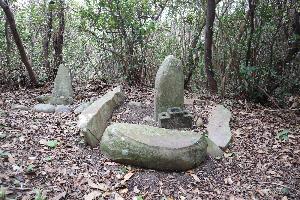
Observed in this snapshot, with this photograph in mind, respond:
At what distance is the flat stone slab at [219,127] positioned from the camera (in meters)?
5.52

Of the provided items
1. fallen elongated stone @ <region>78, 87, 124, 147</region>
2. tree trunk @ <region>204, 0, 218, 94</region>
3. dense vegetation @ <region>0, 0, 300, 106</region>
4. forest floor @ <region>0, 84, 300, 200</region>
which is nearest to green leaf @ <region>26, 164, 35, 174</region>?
forest floor @ <region>0, 84, 300, 200</region>

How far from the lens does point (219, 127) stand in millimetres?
5961

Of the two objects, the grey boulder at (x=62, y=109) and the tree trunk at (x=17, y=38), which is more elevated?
the tree trunk at (x=17, y=38)

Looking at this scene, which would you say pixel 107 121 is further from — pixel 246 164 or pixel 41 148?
pixel 246 164

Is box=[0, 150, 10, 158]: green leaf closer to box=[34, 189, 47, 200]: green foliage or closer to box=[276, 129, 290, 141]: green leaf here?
box=[34, 189, 47, 200]: green foliage

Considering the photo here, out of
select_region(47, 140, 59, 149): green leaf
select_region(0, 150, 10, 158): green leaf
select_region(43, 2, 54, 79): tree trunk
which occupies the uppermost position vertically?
select_region(43, 2, 54, 79): tree trunk

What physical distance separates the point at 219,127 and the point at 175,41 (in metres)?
3.87

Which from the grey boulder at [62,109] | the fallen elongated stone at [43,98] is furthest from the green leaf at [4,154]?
the fallen elongated stone at [43,98]

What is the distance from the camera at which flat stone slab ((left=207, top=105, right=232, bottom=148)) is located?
5520mm

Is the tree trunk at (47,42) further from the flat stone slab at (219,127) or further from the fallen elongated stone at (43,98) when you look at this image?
the flat stone slab at (219,127)

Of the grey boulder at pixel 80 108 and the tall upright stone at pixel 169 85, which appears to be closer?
the tall upright stone at pixel 169 85

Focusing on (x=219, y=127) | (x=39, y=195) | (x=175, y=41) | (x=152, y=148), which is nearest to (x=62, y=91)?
(x=175, y=41)

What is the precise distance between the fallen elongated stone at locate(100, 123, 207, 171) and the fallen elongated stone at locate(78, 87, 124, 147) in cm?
29

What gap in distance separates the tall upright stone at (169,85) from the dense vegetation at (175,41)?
213cm
